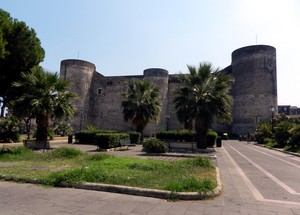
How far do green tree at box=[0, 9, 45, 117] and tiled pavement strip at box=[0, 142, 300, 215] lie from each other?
18.7 meters

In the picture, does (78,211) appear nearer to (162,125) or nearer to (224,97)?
(224,97)

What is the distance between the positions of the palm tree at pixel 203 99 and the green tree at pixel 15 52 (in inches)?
500

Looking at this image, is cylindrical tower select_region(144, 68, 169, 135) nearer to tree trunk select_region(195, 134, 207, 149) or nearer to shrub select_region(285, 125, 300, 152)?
shrub select_region(285, 125, 300, 152)

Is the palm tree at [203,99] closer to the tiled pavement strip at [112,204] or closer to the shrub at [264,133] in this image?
A: the tiled pavement strip at [112,204]

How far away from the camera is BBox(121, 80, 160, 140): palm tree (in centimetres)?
2745

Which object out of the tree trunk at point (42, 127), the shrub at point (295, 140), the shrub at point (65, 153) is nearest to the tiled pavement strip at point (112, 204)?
the shrub at point (65, 153)

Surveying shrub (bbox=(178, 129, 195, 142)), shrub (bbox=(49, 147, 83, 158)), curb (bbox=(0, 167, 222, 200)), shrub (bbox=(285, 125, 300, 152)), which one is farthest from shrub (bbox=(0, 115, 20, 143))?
shrub (bbox=(285, 125, 300, 152))

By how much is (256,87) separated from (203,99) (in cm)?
3487

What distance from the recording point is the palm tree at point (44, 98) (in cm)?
1639

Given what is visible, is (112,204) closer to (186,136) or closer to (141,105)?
(186,136)

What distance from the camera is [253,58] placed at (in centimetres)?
5034

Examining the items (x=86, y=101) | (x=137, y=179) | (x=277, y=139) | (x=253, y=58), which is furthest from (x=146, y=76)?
(x=137, y=179)

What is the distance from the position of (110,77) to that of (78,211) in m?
55.5

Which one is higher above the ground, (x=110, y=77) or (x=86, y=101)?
(x=110, y=77)
